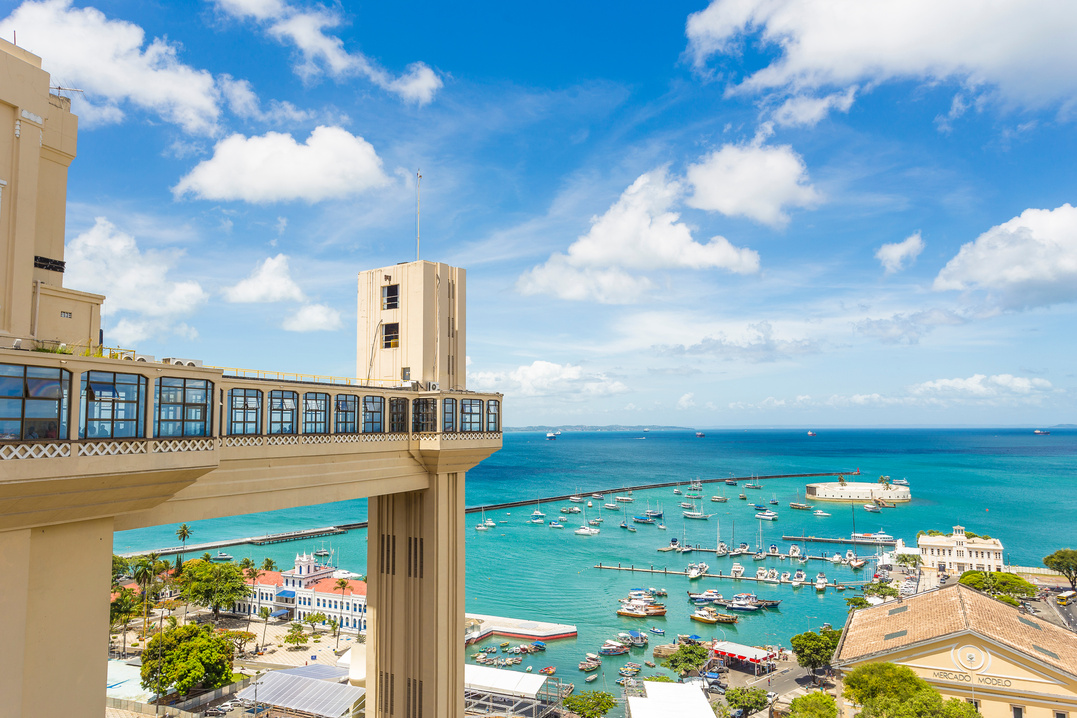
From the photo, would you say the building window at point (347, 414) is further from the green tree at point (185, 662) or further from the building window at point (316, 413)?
the green tree at point (185, 662)

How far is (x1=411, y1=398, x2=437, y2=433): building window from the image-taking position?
87.0 feet

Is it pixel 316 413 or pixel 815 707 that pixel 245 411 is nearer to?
pixel 316 413

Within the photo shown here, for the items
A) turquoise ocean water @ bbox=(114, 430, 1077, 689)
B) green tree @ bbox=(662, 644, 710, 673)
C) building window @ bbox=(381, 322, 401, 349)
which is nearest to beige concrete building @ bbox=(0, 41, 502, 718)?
building window @ bbox=(381, 322, 401, 349)

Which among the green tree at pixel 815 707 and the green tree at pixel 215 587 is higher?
the green tree at pixel 815 707

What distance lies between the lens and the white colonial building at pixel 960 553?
89000mm

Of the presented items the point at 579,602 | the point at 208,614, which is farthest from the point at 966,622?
the point at 208,614

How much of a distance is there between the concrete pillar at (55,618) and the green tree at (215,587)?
68276 mm

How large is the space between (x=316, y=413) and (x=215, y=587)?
6611cm

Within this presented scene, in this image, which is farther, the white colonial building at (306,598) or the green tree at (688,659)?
the white colonial building at (306,598)

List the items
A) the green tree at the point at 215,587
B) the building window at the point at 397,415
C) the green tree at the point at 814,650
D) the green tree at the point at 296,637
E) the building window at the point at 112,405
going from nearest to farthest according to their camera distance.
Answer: the building window at the point at 112,405, the building window at the point at 397,415, the green tree at the point at 814,650, the green tree at the point at 296,637, the green tree at the point at 215,587

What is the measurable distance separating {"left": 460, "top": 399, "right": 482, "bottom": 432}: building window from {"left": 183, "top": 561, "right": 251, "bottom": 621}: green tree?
62961 mm

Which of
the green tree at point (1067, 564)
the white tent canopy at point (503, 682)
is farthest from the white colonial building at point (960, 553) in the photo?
→ the white tent canopy at point (503, 682)

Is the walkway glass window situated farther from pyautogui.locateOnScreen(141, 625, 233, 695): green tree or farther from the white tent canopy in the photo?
pyautogui.locateOnScreen(141, 625, 233, 695): green tree

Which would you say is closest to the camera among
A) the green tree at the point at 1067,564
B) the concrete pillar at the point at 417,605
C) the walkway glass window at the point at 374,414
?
the walkway glass window at the point at 374,414
